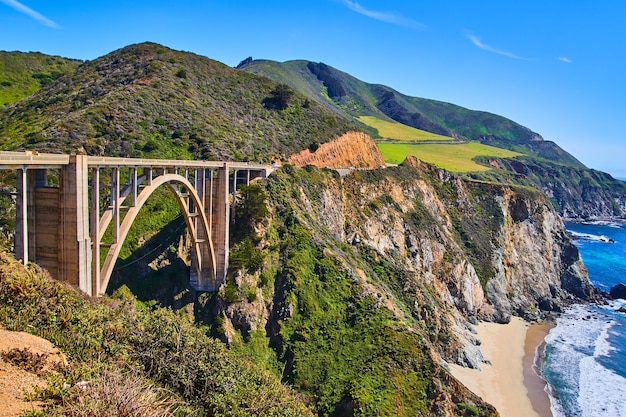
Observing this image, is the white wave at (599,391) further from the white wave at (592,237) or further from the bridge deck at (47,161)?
the white wave at (592,237)

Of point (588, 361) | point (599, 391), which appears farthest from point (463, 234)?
point (599, 391)

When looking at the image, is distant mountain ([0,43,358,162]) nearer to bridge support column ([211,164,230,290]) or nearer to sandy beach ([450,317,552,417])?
bridge support column ([211,164,230,290])

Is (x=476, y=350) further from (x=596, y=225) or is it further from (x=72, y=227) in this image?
(x=596, y=225)

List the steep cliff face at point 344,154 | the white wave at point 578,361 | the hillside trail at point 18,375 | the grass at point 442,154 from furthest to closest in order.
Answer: the grass at point 442,154 < the steep cliff face at point 344,154 < the white wave at point 578,361 < the hillside trail at point 18,375

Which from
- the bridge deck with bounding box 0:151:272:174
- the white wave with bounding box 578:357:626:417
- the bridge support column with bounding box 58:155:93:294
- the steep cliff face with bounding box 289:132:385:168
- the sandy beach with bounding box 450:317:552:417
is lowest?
the white wave with bounding box 578:357:626:417

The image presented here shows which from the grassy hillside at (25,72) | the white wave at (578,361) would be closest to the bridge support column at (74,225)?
the white wave at (578,361)

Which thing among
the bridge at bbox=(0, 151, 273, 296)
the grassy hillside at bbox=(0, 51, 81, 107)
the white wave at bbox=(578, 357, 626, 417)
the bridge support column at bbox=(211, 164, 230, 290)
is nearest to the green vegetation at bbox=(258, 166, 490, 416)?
the bridge support column at bbox=(211, 164, 230, 290)
